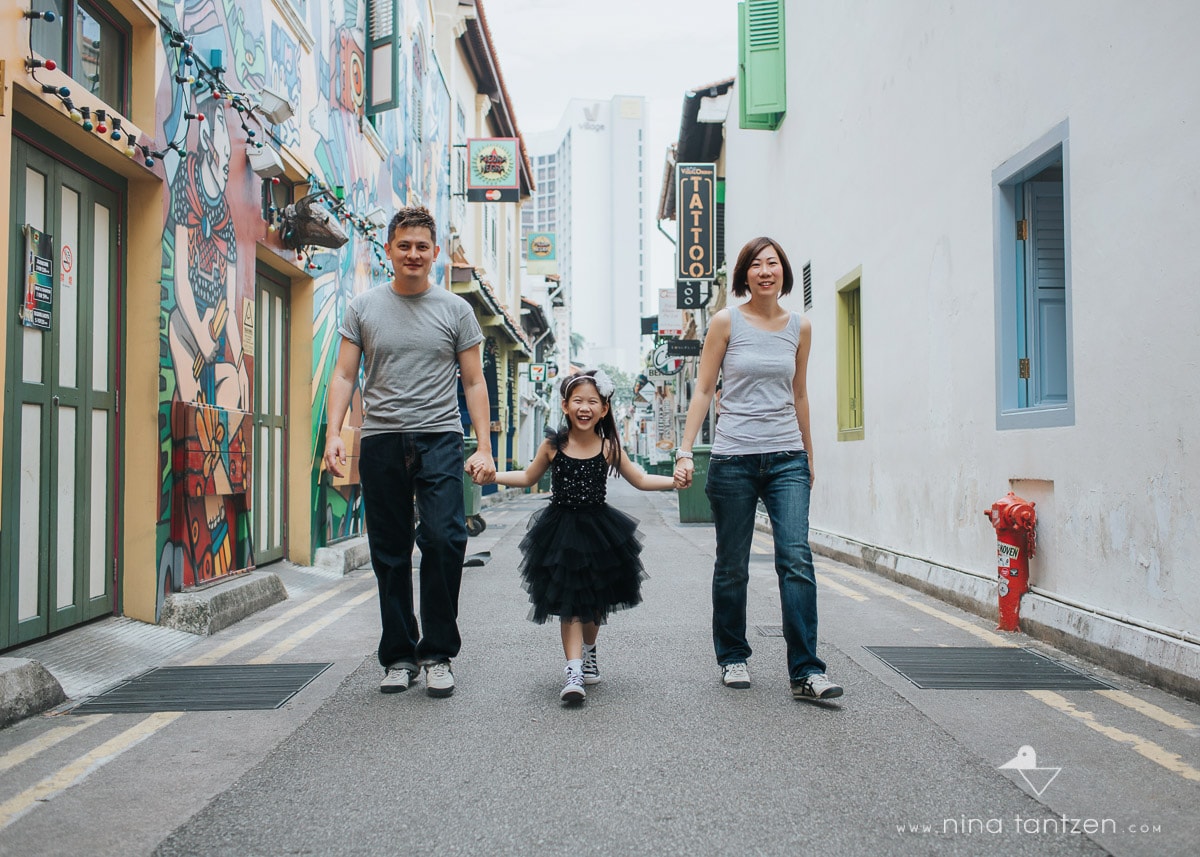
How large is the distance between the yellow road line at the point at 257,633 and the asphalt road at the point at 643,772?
0.75 meters

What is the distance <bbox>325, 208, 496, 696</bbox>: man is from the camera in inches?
175

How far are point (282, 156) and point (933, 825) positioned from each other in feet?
22.9

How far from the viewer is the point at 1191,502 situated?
452cm

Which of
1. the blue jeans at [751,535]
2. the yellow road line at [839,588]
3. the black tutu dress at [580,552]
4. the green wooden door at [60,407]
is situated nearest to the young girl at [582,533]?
the black tutu dress at [580,552]

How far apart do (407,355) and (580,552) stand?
1147 mm

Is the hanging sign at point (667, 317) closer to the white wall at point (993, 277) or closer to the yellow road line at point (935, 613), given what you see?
the white wall at point (993, 277)

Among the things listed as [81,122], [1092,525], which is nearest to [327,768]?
[81,122]

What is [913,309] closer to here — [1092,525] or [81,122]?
[1092,525]

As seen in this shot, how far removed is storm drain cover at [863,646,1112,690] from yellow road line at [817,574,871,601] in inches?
78.2

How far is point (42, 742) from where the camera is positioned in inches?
144

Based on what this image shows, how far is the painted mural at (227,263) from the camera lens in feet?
20.0

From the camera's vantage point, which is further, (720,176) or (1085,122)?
(720,176)

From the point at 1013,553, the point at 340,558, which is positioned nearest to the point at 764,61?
the point at 340,558

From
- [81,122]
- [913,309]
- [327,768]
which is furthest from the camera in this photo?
[913,309]
